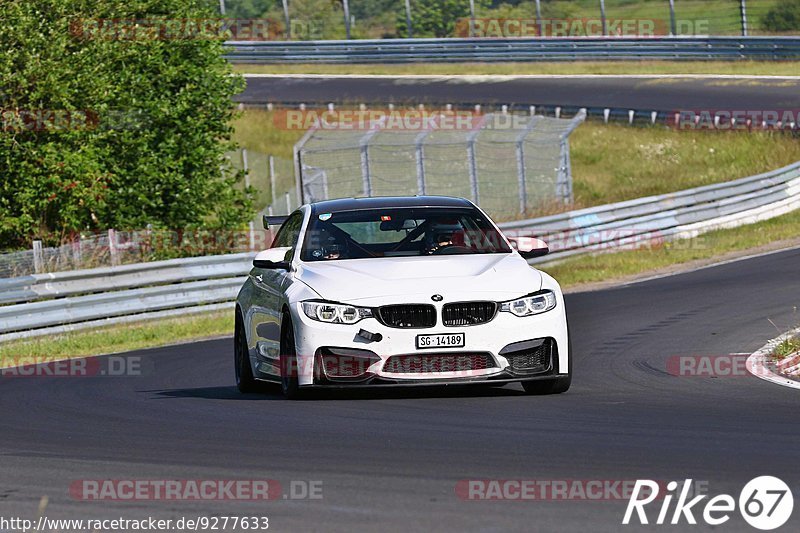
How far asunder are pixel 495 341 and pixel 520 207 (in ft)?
65.8

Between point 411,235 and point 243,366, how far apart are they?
6.25 ft

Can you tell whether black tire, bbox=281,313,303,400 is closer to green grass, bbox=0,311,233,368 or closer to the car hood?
the car hood

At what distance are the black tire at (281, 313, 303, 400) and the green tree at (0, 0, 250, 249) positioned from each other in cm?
1619

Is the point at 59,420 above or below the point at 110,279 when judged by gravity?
above

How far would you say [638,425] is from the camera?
28.8ft

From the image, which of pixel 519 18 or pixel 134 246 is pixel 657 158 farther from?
pixel 134 246

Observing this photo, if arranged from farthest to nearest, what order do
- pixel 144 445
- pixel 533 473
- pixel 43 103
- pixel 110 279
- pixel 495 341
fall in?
1. pixel 43 103
2. pixel 110 279
3. pixel 495 341
4. pixel 144 445
5. pixel 533 473

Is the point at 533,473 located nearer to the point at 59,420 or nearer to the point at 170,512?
the point at 170,512

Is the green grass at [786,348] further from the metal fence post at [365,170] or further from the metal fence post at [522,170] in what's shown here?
the metal fence post at [522,170]

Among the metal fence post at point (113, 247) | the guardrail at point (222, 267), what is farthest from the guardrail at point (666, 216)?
the metal fence post at point (113, 247)

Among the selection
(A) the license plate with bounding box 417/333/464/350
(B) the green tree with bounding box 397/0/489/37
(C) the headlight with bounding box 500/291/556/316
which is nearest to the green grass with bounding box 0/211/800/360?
(A) the license plate with bounding box 417/333/464/350

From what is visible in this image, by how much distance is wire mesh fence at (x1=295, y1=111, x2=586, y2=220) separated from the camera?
27875 millimetres

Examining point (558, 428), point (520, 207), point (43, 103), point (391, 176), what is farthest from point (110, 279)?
point (558, 428)

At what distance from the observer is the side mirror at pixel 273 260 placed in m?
11.4
